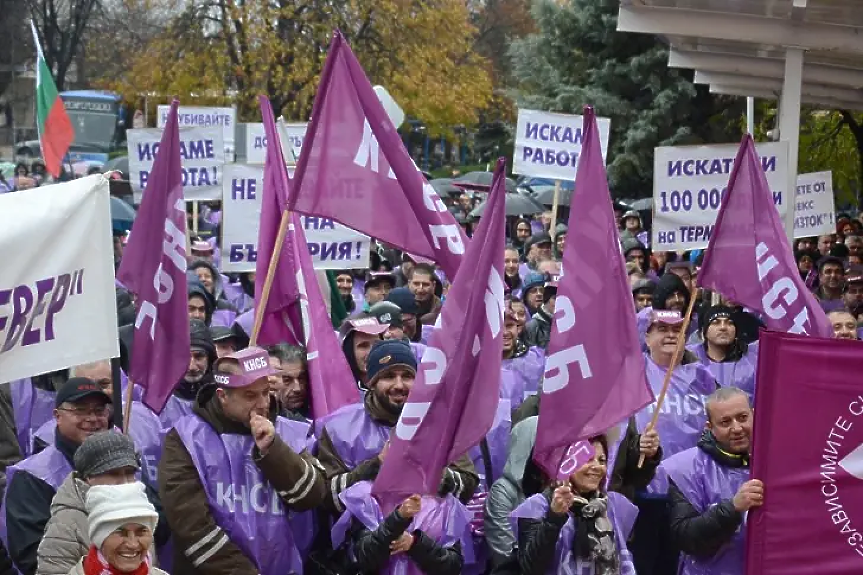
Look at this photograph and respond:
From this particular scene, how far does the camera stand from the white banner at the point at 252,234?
10312 mm

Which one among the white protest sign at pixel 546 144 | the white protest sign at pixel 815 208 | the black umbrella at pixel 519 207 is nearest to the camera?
the white protest sign at pixel 815 208

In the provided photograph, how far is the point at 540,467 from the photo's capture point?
611cm

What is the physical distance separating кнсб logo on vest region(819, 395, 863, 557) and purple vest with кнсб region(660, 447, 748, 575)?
533 millimetres

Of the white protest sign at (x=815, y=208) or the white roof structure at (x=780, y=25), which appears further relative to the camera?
the white protest sign at (x=815, y=208)

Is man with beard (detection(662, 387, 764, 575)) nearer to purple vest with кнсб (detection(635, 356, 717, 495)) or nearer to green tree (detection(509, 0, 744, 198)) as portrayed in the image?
purple vest with кнсб (detection(635, 356, 717, 495))

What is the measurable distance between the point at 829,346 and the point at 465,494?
5.43ft

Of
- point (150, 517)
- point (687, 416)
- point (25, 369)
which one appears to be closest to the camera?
point (150, 517)

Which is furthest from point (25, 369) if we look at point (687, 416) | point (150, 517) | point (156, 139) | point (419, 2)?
point (419, 2)

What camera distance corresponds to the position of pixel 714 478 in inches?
251

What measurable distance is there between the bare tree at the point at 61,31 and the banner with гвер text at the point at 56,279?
37604 millimetres

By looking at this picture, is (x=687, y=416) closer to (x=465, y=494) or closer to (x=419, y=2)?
(x=465, y=494)

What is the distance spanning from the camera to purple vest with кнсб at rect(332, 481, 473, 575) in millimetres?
5984

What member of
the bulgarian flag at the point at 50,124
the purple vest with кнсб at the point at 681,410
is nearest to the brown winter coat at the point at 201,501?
the purple vest with кнсб at the point at 681,410

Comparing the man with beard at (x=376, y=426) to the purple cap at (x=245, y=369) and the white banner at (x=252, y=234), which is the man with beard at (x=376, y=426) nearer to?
the purple cap at (x=245, y=369)
